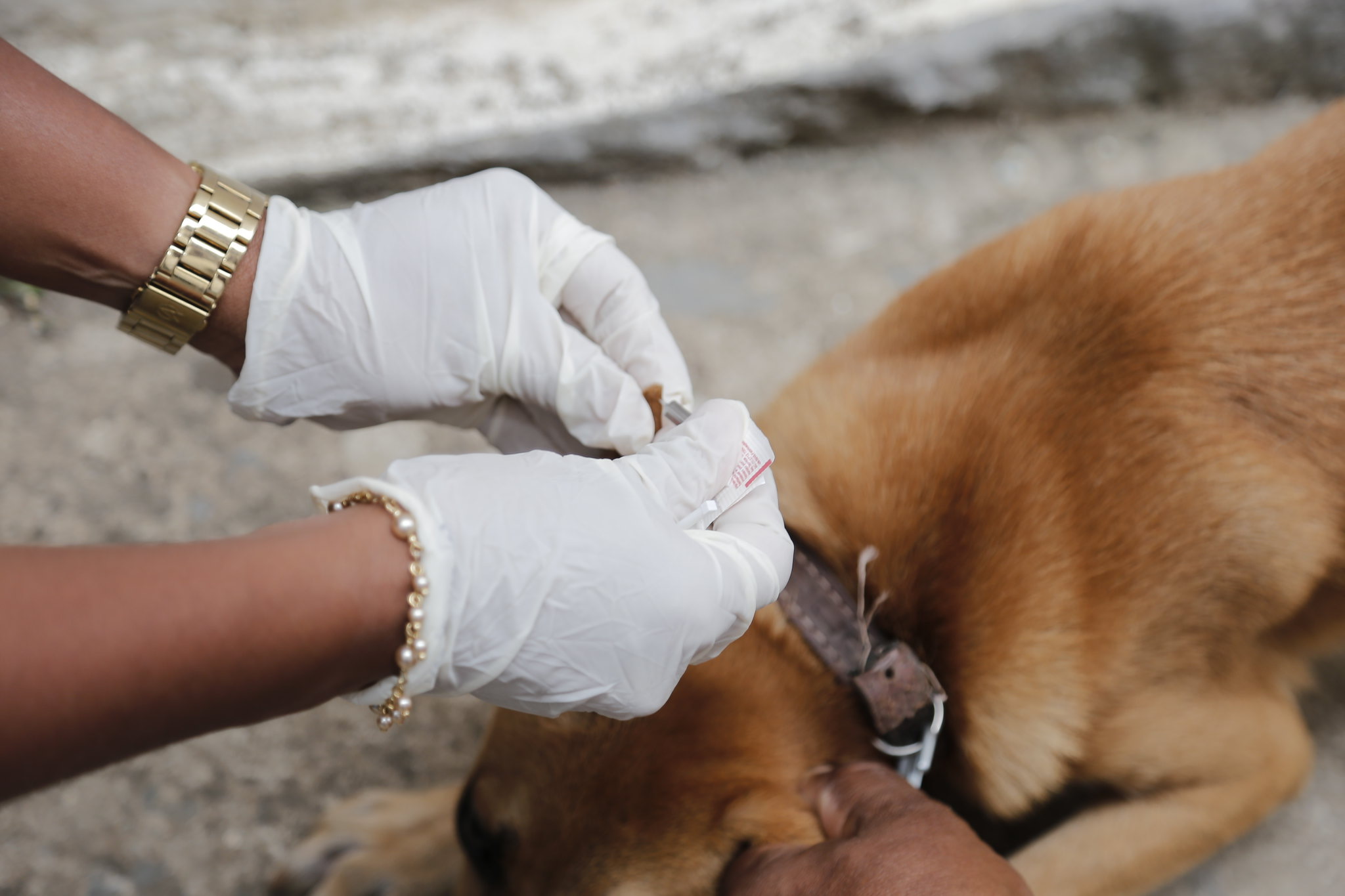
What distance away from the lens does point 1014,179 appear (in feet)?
8.97

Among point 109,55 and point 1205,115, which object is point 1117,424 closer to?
point 1205,115

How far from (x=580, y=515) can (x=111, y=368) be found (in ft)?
6.01

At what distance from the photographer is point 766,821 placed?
47.4 inches

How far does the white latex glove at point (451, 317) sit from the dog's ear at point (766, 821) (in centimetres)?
54

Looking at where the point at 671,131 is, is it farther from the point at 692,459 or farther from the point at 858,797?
the point at 858,797

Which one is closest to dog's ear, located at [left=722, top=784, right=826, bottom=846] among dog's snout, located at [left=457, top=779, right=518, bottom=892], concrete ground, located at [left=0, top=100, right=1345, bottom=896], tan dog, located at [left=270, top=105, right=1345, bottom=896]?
tan dog, located at [left=270, top=105, right=1345, bottom=896]

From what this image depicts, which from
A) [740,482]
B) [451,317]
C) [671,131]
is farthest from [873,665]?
[671,131]

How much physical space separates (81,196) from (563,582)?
91 centimetres

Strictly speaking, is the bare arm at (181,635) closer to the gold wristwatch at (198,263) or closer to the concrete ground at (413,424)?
the gold wristwatch at (198,263)

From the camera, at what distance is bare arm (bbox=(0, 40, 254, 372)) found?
1.22 metres

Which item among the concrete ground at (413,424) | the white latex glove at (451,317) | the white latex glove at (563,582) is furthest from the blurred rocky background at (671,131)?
the white latex glove at (563,582)

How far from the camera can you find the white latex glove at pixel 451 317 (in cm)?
137

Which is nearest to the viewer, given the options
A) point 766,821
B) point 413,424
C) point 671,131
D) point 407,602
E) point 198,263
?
point 407,602

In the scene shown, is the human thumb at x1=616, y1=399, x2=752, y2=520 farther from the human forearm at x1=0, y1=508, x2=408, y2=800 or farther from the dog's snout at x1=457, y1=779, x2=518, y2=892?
the dog's snout at x1=457, y1=779, x2=518, y2=892
